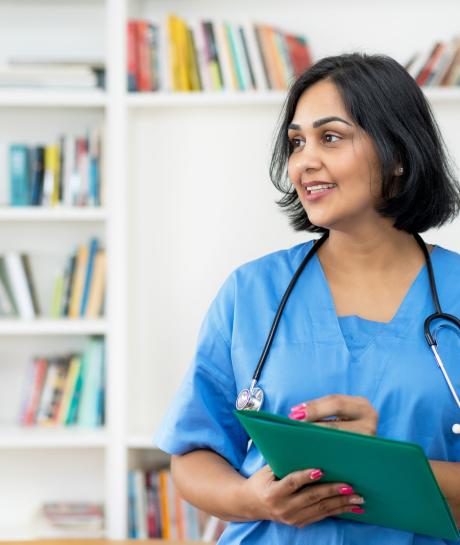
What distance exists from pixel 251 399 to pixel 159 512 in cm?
176

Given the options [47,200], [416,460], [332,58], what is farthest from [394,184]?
[47,200]

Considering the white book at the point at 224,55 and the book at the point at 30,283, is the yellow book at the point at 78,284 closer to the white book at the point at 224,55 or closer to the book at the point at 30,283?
the book at the point at 30,283

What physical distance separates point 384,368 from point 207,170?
1733 mm

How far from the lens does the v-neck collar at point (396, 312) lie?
4.51 feet

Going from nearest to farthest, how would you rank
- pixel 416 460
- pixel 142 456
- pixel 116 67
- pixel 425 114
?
pixel 416 460
pixel 425 114
pixel 116 67
pixel 142 456

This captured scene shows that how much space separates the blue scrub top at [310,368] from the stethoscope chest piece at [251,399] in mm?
13

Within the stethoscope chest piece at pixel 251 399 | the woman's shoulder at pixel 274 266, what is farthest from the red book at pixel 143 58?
the stethoscope chest piece at pixel 251 399

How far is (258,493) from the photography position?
1277 millimetres

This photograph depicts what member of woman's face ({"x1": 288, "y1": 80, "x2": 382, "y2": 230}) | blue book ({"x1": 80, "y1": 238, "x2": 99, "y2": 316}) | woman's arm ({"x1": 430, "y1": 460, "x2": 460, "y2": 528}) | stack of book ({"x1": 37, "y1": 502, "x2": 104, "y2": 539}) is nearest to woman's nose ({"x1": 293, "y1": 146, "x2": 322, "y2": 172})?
woman's face ({"x1": 288, "y1": 80, "x2": 382, "y2": 230})

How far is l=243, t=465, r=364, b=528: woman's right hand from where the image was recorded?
3.99 ft

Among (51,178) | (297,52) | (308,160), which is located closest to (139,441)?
(51,178)

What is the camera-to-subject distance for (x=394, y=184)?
1.43 metres

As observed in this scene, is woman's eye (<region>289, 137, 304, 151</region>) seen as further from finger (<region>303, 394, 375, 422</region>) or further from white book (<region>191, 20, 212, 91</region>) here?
white book (<region>191, 20, 212, 91</region>)

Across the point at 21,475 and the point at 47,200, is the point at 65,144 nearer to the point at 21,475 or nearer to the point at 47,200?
the point at 47,200
